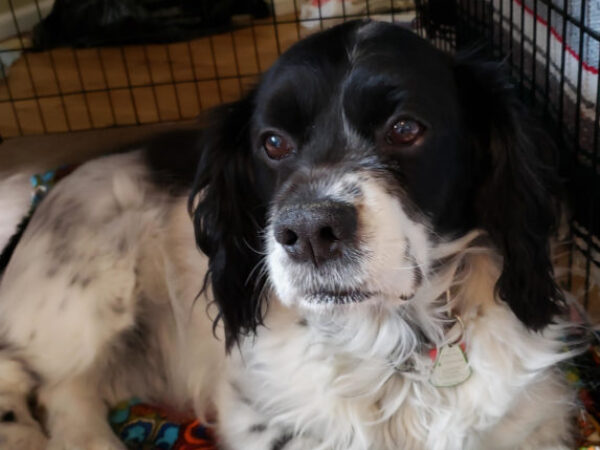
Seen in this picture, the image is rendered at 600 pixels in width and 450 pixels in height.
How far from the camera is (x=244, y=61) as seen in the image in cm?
396

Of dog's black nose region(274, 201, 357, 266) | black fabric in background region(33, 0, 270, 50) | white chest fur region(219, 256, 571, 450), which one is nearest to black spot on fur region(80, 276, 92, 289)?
white chest fur region(219, 256, 571, 450)

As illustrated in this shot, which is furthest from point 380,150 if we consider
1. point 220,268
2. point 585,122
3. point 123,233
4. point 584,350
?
point 123,233

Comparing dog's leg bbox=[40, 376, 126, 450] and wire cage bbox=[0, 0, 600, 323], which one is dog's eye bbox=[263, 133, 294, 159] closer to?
wire cage bbox=[0, 0, 600, 323]

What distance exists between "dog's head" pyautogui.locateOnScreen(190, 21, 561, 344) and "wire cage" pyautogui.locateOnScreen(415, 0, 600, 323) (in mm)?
201

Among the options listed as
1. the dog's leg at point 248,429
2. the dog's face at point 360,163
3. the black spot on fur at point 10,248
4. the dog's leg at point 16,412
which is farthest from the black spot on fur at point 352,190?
the black spot on fur at point 10,248

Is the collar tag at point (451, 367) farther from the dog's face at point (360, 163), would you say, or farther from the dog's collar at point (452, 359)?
the dog's face at point (360, 163)

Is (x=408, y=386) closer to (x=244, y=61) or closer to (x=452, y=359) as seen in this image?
(x=452, y=359)

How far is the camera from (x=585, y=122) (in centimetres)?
162

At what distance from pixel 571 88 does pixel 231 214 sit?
0.75 m

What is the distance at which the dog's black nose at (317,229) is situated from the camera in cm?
117

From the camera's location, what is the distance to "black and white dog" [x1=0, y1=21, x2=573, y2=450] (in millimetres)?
1271

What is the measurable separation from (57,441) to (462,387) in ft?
2.91

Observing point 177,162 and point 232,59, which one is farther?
point 232,59

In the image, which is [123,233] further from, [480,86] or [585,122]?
[585,122]
